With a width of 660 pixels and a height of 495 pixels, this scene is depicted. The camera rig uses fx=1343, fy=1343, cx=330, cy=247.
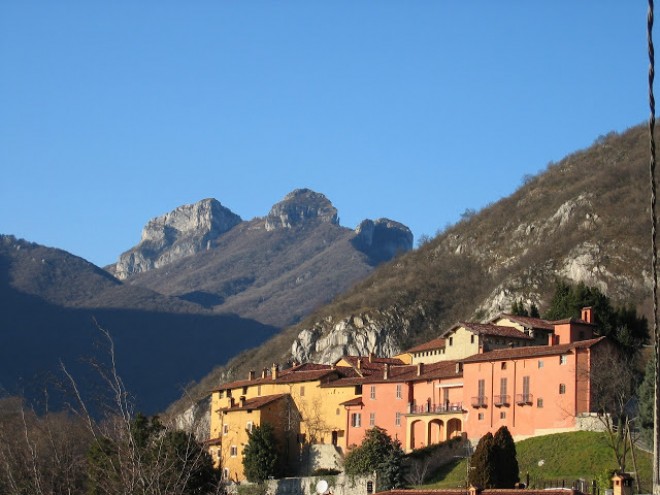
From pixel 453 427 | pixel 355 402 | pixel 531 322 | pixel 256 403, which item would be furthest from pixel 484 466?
pixel 256 403

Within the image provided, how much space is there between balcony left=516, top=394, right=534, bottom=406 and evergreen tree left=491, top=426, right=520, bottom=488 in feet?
39.5

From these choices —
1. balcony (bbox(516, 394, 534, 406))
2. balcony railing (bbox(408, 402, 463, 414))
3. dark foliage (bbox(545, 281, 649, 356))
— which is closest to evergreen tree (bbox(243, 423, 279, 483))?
balcony railing (bbox(408, 402, 463, 414))

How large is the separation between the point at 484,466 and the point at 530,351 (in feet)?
50.1

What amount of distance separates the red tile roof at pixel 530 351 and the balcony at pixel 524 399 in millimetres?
2143

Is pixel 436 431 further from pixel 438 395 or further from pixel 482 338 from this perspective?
pixel 482 338

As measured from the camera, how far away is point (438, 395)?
8094 centimetres

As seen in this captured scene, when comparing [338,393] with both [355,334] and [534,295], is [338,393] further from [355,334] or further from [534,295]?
[355,334]

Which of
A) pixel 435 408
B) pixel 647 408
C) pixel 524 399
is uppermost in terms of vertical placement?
pixel 524 399

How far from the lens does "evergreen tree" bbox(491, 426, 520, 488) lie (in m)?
59.9

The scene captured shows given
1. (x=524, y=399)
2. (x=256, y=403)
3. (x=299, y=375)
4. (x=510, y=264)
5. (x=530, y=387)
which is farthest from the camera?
(x=510, y=264)

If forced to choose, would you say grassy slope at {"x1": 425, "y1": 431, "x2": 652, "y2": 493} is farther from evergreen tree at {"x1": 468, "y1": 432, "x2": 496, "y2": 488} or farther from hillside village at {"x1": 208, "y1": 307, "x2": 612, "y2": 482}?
evergreen tree at {"x1": 468, "y1": 432, "x2": 496, "y2": 488}

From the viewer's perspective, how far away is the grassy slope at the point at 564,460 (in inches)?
2532

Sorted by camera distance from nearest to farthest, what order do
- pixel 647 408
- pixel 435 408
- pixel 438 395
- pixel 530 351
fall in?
pixel 647 408 → pixel 530 351 → pixel 435 408 → pixel 438 395

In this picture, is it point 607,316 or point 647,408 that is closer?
point 647,408
